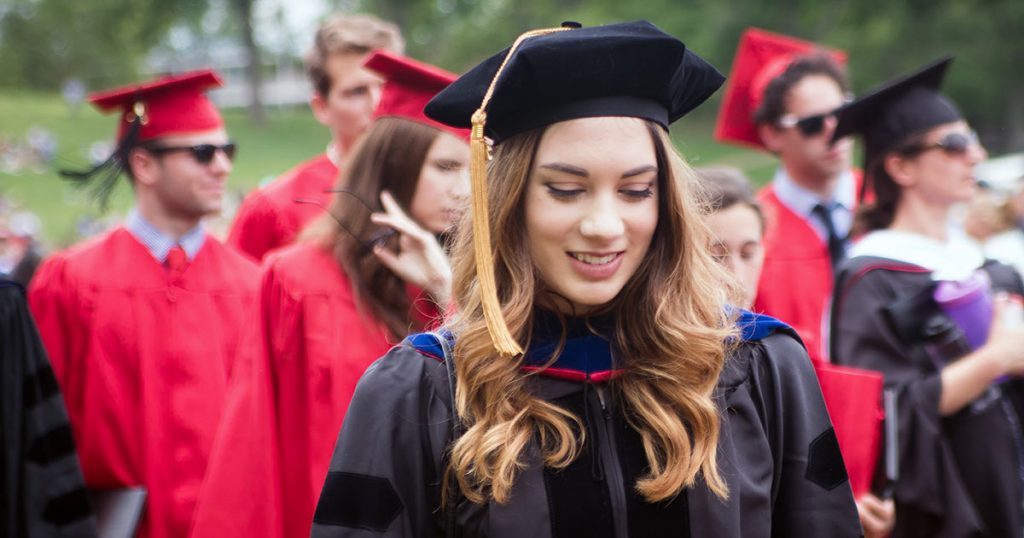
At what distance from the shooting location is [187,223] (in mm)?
4582

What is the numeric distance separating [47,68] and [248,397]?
6295 centimetres

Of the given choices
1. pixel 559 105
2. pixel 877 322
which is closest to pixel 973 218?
pixel 877 322

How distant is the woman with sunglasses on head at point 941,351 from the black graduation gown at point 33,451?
8.50 ft

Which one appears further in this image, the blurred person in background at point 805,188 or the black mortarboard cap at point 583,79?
the blurred person in background at point 805,188

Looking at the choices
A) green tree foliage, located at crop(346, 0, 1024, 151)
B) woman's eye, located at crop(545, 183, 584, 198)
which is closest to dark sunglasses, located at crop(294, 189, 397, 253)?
woman's eye, located at crop(545, 183, 584, 198)

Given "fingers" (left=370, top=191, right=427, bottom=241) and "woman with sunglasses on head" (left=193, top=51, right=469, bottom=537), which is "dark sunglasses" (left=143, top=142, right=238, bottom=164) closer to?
"woman with sunglasses on head" (left=193, top=51, right=469, bottom=537)

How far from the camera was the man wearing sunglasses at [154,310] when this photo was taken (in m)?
4.05

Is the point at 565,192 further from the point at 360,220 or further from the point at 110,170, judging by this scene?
the point at 110,170

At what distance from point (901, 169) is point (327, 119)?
2.68m

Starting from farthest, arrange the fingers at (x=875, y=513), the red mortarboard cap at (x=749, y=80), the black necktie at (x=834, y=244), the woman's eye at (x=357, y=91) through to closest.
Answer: the red mortarboard cap at (x=749, y=80) < the woman's eye at (x=357, y=91) < the black necktie at (x=834, y=244) < the fingers at (x=875, y=513)

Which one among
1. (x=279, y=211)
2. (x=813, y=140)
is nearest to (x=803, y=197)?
(x=813, y=140)

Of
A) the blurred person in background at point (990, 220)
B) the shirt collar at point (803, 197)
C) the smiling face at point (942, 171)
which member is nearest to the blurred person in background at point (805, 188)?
the shirt collar at point (803, 197)

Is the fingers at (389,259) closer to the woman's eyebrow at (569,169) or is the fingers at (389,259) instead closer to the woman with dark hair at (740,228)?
the woman with dark hair at (740,228)

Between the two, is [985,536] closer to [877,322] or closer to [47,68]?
[877,322]
